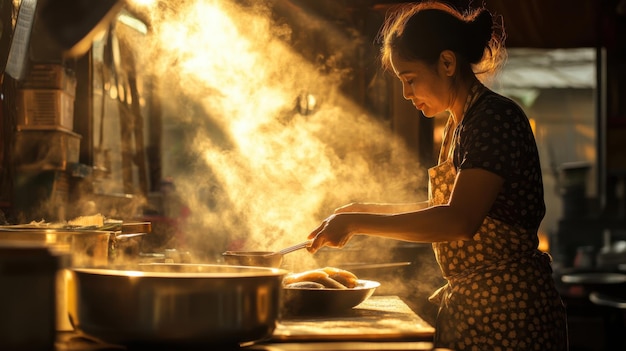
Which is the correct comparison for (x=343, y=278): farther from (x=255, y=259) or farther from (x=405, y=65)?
(x=405, y=65)

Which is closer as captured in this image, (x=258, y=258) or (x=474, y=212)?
(x=474, y=212)

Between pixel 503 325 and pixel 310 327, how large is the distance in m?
0.73

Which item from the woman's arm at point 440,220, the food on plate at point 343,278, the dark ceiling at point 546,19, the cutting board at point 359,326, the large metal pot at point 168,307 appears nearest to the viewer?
the large metal pot at point 168,307

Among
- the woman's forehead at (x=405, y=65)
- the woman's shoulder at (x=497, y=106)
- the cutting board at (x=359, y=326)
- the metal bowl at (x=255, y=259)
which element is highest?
the woman's forehead at (x=405, y=65)

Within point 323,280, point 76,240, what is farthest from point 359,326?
point 76,240

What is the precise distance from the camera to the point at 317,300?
2.21m

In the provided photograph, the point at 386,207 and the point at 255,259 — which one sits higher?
the point at 386,207

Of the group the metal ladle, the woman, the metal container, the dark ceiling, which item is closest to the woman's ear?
the woman

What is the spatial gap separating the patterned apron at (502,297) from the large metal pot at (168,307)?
1.07 metres

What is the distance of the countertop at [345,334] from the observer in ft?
5.33

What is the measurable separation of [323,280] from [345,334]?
1.76ft

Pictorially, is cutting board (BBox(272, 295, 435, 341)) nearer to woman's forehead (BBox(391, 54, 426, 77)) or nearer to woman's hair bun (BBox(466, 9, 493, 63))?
woman's forehead (BBox(391, 54, 426, 77))

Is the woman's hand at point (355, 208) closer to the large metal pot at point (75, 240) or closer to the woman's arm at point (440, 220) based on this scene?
the woman's arm at point (440, 220)

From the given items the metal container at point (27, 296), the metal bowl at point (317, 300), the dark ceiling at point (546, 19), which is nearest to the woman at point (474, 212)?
the metal bowl at point (317, 300)
